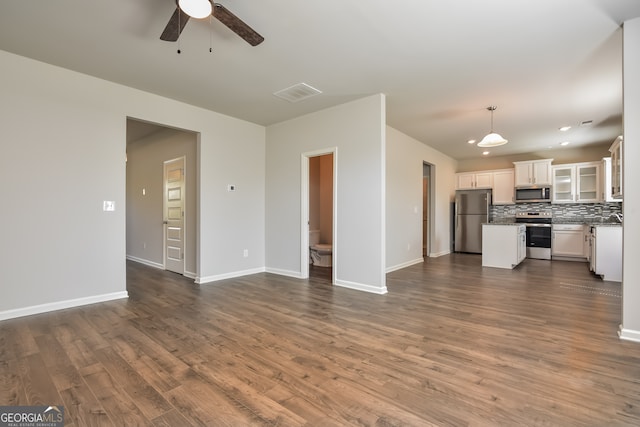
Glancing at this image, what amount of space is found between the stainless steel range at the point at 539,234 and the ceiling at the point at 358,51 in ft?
10.3

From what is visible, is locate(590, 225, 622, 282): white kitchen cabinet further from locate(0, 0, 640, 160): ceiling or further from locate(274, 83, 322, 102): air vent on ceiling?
locate(274, 83, 322, 102): air vent on ceiling

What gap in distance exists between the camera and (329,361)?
6.94 feet

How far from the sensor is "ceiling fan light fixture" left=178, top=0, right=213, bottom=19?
1.84 meters

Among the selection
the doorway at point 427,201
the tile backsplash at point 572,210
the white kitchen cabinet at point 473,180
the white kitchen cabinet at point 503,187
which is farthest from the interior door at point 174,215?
the tile backsplash at point 572,210

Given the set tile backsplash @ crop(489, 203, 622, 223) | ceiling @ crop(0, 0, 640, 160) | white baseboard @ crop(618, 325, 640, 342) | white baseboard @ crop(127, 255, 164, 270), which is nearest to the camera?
ceiling @ crop(0, 0, 640, 160)

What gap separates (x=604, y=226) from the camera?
15.6 ft

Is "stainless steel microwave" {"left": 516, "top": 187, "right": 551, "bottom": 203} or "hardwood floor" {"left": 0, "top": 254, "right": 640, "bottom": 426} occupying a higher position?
"stainless steel microwave" {"left": 516, "top": 187, "right": 551, "bottom": 203}

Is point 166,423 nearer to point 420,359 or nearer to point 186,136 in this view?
point 420,359

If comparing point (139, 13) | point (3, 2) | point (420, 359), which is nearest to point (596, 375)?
point (420, 359)

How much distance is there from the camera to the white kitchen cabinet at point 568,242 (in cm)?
→ 653

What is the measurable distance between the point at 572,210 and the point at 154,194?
374 inches

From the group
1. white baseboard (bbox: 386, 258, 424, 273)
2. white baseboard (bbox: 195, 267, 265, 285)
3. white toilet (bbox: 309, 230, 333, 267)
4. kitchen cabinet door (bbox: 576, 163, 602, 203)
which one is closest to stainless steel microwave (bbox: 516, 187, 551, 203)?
kitchen cabinet door (bbox: 576, 163, 602, 203)

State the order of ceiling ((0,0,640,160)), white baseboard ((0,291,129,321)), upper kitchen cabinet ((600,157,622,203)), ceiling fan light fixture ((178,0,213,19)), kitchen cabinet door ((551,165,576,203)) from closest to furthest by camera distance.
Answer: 1. ceiling fan light fixture ((178,0,213,19))
2. ceiling ((0,0,640,160))
3. white baseboard ((0,291,129,321))
4. upper kitchen cabinet ((600,157,622,203))
5. kitchen cabinet door ((551,165,576,203))

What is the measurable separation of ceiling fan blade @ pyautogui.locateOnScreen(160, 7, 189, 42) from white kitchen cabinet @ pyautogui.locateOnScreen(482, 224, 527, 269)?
19.6 feet
